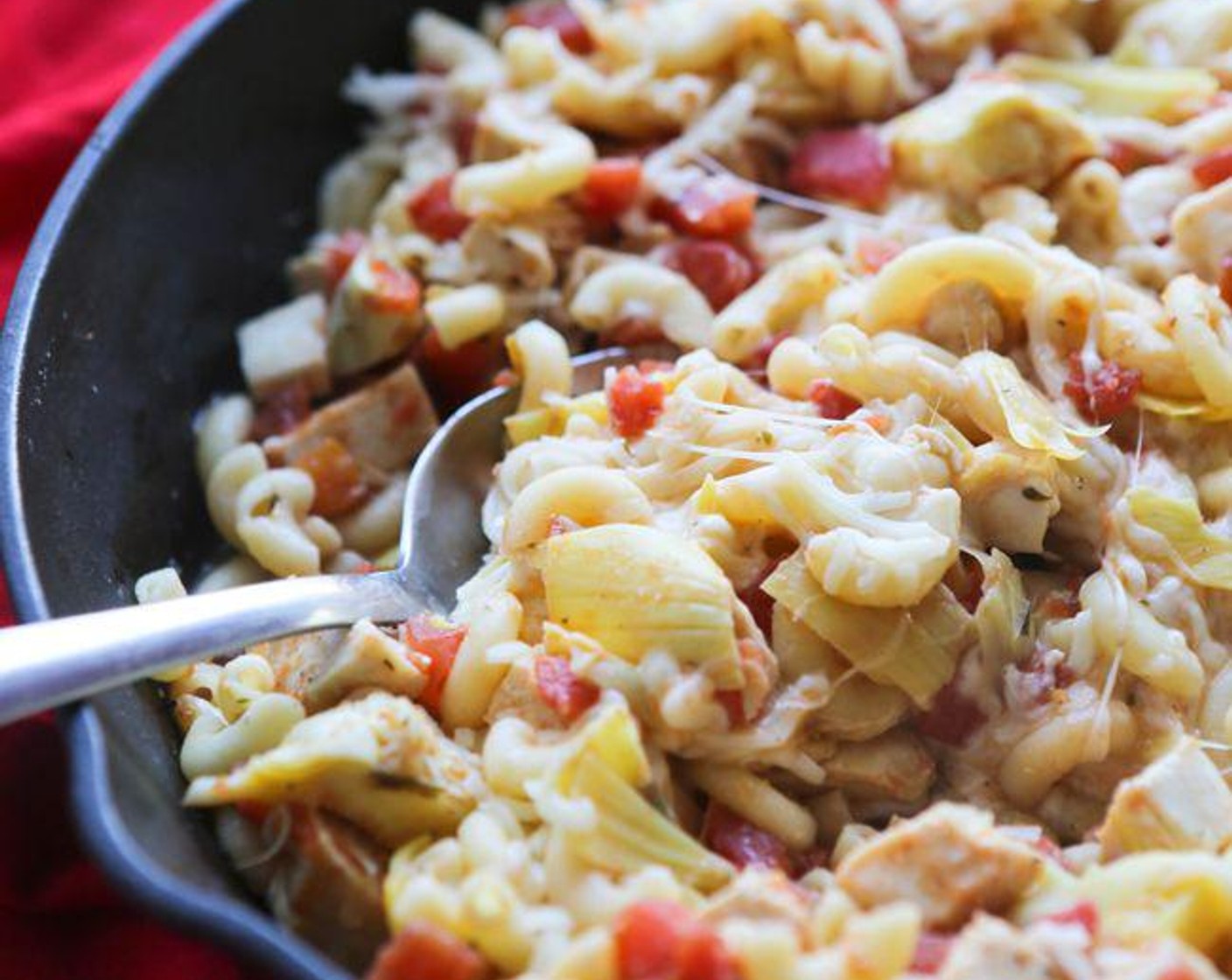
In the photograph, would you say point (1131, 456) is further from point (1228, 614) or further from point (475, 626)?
point (475, 626)

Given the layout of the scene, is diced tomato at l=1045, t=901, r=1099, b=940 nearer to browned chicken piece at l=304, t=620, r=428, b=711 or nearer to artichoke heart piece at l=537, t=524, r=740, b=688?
artichoke heart piece at l=537, t=524, r=740, b=688

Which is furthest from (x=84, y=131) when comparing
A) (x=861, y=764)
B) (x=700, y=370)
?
(x=861, y=764)

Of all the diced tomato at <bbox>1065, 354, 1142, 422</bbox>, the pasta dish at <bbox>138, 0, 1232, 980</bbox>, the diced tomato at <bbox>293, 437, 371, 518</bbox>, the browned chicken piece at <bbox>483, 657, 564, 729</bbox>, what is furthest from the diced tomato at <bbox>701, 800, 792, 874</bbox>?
the diced tomato at <bbox>293, 437, 371, 518</bbox>

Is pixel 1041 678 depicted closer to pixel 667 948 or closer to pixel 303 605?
pixel 667 948

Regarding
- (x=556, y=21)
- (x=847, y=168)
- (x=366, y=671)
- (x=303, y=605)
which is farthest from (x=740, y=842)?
(x=556, y=21)

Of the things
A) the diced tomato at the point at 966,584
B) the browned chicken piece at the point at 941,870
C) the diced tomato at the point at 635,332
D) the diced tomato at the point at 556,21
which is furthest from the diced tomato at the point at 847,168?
the browned chicken piece at the point at 941,870

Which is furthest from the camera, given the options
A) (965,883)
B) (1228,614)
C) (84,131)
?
(84,131)
